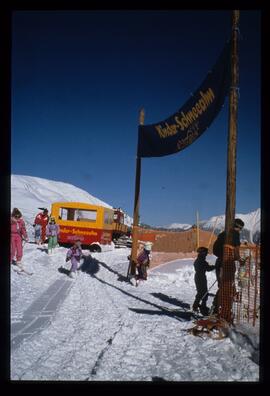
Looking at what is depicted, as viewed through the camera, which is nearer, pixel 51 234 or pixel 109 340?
pixel 109 340

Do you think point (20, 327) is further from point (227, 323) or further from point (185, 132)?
point (185, 132)

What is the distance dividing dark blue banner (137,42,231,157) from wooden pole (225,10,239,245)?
5.1 inches

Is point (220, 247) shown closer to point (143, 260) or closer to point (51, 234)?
point (143, 260)

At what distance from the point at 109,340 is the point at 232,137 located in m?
4.02

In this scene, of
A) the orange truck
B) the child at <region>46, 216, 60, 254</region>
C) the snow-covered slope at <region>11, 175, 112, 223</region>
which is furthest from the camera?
the snow-covered slope at <region>11, 175, 112, 223</region>

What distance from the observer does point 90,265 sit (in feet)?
49.6

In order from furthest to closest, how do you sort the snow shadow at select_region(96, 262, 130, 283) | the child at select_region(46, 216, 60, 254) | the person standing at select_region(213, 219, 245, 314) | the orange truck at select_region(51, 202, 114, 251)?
1. the orange truck at select_region(51, 202, 114, 251)
2. the child at select_region(46, 216, 60, 254)
3. the snow shadow at select_region(96, 262, 130, 283)
4. the person standing at select_region(213, 219, 245, 314)

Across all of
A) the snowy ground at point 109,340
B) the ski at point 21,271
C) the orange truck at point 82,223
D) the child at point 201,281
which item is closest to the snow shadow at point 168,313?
the snowy ground at point 109,340

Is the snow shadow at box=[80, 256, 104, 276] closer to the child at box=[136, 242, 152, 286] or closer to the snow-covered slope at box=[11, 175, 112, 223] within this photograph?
the child at box=[136, 242, 152, 286]

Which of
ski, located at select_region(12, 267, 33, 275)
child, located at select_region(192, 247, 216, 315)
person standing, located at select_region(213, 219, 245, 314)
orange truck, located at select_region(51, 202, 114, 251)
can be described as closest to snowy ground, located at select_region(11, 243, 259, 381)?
ski, located at select_region(12, 267, 33, 275)

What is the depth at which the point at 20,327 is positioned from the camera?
5.91 m

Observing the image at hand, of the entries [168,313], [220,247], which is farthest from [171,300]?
[220,247]

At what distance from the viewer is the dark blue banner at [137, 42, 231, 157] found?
267 inches
